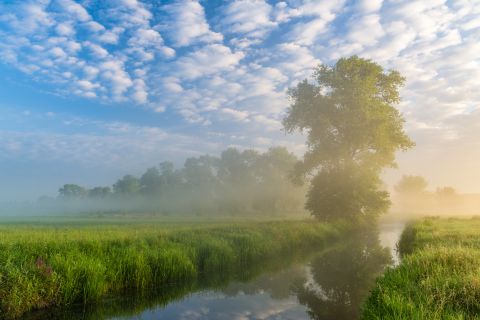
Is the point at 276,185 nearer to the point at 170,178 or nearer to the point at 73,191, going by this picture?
the point at 170,178

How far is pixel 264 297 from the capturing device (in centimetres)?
1448

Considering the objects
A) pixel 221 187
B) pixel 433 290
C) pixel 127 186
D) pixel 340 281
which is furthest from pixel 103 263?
pixel 127 186

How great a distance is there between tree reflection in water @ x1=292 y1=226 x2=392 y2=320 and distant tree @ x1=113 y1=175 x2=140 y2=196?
110m

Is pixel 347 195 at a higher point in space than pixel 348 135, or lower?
lower

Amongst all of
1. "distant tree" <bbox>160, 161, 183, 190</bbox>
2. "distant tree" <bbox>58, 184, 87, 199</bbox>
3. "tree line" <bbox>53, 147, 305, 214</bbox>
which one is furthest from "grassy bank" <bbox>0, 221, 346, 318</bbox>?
"distant tree" <bbox>58, 184, 87, 199</bbox>

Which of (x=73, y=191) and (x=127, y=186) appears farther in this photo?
(x=73, y=191)

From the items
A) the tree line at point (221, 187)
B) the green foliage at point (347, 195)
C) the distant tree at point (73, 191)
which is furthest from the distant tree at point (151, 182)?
the green foliage at point (347, 195)

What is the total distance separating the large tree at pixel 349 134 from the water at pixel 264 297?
922 inches

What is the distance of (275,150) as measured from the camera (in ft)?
321

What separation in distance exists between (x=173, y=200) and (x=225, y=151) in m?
25.6

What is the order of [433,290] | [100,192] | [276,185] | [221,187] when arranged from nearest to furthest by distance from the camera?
[433,290], [276,185], [221,187], [100,192]

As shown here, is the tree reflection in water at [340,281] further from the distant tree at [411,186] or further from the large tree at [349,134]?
the distant tree at [411,186]

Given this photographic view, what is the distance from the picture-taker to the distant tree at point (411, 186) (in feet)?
538

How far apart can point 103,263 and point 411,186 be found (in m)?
179
